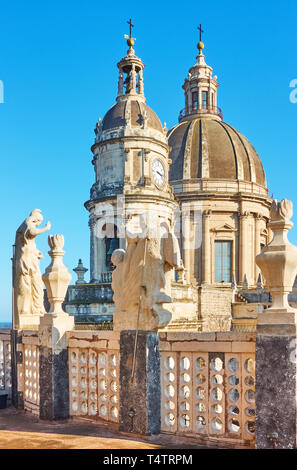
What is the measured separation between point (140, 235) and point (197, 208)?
95.8ft

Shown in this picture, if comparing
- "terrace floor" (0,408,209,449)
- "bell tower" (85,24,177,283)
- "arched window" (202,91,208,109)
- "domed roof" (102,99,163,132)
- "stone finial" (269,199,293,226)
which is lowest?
"terrace floor" (0,408,209,449)

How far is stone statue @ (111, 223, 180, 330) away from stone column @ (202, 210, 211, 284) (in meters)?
28.5

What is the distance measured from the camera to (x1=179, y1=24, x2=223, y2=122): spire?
1667 inches

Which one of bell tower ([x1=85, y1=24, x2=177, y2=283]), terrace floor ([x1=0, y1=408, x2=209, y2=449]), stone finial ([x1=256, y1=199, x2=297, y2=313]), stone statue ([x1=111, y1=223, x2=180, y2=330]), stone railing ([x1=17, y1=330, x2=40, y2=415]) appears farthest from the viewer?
bell tower ([x1=85, y1=24, x2=177, y2=283])

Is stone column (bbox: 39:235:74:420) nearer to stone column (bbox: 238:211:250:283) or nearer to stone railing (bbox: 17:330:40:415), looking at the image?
stone railing (bbox: 17:330:40:415)

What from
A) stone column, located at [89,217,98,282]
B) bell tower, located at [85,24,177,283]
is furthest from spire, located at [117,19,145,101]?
stone column, located at [89,217,98,282]

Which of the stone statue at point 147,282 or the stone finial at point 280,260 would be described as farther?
the stone statue at point 147,282

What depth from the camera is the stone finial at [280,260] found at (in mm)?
5922

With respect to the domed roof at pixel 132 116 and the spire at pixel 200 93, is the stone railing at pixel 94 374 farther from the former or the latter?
the spire at pixel 200 93

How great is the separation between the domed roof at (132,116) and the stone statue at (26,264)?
66.7 feet

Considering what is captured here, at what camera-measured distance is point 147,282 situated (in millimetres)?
7281

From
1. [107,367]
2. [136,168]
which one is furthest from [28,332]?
[136,168]

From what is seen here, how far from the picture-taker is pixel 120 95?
101 feet

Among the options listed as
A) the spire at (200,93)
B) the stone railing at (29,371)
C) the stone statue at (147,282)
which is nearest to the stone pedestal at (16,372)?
the stone railing at (29,371)
